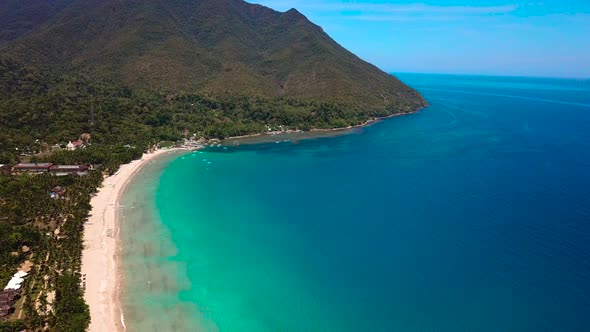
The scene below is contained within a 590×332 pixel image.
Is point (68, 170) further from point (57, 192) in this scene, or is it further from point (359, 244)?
point (359, 244)

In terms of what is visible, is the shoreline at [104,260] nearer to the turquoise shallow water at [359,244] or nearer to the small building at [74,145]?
the turquoise shallow water at [359,244]

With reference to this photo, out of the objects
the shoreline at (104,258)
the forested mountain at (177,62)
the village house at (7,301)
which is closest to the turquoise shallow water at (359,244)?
the shoreline at (104,258)

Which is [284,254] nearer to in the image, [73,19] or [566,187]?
[566,187]

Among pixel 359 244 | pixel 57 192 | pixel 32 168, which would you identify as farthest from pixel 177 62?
pixel 359 244

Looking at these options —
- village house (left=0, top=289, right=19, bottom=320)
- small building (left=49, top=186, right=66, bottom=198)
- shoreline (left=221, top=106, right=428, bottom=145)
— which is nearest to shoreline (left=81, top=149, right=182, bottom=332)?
small building (left=49, top=186, right=66, bottom=198)

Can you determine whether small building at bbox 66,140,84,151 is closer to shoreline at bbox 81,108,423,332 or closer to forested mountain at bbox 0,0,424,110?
shoreline at bbox 81,108,423,332

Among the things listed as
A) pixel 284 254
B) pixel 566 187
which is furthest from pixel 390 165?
pixel 284 254
